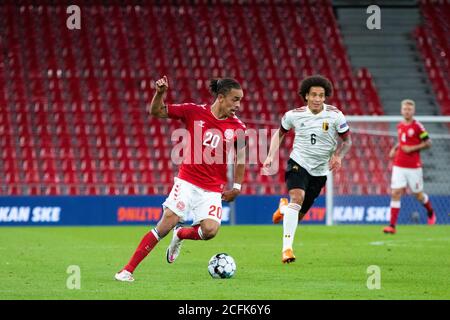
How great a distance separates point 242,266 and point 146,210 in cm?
1067

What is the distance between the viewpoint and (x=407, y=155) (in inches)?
724

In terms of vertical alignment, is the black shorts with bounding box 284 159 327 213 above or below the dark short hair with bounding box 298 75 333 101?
below

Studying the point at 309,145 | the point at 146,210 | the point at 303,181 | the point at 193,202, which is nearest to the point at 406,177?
the point at 146,210

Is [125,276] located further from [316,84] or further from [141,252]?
[316,84]

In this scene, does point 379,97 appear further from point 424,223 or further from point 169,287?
point 169,287

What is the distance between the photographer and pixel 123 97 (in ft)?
83.5

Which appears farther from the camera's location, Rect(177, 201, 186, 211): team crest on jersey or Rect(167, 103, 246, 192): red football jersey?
Rect(167, 103, 246, 192): red football jersey

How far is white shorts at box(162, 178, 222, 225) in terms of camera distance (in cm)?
957

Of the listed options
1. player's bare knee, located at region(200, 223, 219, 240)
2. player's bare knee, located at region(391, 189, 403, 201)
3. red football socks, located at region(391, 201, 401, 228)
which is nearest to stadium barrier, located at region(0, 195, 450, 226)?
player's bare knee, located at region(391, 189, 403, 201)

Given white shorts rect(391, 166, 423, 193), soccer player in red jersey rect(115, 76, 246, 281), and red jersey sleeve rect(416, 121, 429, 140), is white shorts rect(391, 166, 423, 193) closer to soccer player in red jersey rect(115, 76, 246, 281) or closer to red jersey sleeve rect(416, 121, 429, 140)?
red jersey sleeve rect(416, 121, 429, 140)

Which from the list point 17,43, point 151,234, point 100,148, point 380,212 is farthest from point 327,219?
point 151,234

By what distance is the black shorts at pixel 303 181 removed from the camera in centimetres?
1178

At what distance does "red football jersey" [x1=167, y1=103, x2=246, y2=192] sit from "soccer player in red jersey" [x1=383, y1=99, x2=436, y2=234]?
8.35 meters
